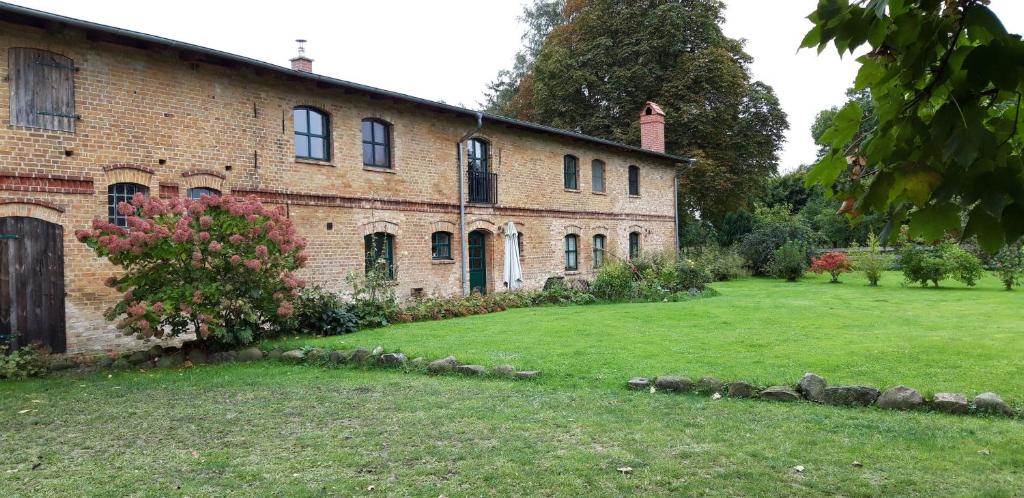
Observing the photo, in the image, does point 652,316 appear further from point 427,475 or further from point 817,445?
point 427,475

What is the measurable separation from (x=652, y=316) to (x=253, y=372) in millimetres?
8026

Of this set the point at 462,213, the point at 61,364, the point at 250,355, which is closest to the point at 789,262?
the point at 462,213

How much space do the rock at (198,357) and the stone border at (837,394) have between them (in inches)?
261

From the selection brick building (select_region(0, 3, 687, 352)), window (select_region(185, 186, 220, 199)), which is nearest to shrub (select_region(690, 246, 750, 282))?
brick building (select_region(0, 3, 687, 352))

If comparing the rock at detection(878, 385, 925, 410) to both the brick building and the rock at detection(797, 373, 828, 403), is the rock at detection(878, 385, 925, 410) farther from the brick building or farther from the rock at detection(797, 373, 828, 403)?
the brick building

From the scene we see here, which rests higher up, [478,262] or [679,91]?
[679,91]

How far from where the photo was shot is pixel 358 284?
47.5 feet

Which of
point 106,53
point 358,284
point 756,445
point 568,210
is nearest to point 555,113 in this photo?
point 568,210

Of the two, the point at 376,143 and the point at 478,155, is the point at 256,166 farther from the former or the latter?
the point at 478,155

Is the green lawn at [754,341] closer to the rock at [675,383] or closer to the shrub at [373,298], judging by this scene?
the rock at [675,383]

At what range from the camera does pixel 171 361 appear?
9.99 metres

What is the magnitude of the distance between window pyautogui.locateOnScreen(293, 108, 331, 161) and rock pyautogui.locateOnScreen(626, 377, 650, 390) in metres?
10.0

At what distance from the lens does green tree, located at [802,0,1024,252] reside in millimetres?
2014

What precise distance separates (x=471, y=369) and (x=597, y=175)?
1693 cm
